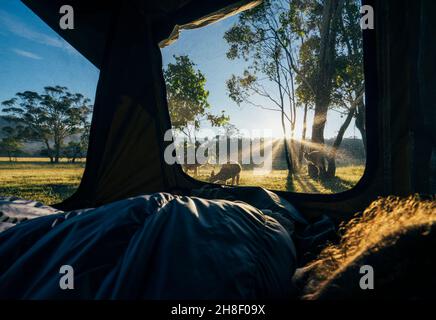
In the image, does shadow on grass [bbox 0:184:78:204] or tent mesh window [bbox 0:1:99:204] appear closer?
tent mesh window [bbox 0:1:99:204]

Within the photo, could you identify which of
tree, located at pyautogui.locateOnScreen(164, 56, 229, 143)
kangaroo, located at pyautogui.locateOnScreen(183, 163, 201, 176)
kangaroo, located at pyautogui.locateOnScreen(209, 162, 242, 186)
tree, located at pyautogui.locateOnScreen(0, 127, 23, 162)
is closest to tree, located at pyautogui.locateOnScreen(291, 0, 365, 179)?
kangaroo, located at pyautogui.locateOnScreen(209, 162, 242, 186)

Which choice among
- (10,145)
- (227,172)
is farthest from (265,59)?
(10,145)

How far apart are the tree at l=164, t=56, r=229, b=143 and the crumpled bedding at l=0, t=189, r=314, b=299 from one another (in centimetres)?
878

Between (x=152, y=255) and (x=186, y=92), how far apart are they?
979 centimetres

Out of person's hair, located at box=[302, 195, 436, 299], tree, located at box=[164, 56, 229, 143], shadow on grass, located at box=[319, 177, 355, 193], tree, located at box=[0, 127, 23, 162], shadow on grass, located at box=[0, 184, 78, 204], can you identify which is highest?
tree, located at box=[164, 56, 229, 143]

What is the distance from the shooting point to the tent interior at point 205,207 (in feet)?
1.36

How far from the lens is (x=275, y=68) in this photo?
885 cm

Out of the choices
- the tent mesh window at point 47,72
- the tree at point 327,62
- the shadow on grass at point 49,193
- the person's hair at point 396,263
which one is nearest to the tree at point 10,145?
the tent mesh window at point 47,72

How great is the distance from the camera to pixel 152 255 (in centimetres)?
47

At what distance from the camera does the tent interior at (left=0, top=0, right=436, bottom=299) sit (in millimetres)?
415

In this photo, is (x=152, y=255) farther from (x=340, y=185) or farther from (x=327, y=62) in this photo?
(x=327, y=62)

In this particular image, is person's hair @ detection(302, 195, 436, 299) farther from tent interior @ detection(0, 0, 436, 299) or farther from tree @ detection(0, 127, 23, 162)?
tree @ detection(0, 127, 23, 162)
